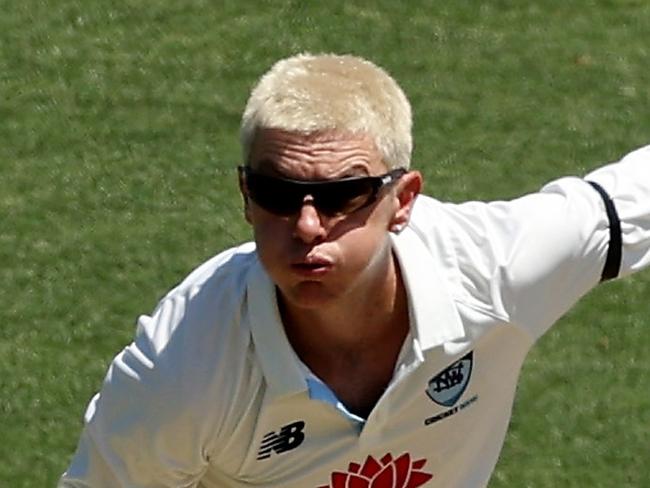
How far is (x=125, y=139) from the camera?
7.01 m

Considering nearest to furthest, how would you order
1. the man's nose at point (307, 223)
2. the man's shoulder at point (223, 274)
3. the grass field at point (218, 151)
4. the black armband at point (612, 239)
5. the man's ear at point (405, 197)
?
the man's nose at point (307, 223)
the man's ear at point (405, 197)
the man's shoulder at point (223, 274)
the black armband at point (612, 239)
the grass field at point (218, 151)

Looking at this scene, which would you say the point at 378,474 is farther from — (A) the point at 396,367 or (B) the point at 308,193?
(B) the point at 308,193

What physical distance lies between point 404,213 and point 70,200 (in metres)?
3.30

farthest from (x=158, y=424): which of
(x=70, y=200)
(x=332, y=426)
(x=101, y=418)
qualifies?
(x=70, y=200)

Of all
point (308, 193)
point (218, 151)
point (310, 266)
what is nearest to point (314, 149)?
point (308, 193)

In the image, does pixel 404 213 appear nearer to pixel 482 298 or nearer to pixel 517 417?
pixel 482 298

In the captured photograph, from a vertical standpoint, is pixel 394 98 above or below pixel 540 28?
above

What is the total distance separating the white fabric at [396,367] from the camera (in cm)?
365

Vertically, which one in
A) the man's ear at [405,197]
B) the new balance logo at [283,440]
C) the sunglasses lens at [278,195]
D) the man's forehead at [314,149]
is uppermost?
the man's forehead at [314,149]

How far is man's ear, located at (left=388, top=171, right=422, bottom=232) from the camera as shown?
11.8ft

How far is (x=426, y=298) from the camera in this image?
379 cm

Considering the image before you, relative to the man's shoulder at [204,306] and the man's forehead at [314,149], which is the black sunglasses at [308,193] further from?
the man's shoulder at [204,306]

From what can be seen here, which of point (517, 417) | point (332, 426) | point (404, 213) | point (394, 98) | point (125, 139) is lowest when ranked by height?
point (517, 417)

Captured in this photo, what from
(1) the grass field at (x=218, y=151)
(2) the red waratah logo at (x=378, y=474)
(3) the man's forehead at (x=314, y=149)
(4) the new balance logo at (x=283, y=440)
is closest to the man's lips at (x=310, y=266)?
(3) the man's forehead at (x=314, y=149)
